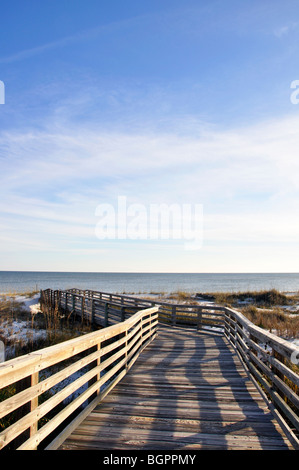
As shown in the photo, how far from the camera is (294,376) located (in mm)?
3445

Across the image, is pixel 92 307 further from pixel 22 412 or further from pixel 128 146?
pixel 22 412

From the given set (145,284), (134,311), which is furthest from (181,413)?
(145,284)

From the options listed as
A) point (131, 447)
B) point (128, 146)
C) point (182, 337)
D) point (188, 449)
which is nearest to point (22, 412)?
point (131, 447)

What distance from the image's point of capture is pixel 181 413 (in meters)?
4.44

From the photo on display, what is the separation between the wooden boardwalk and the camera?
11.7ft

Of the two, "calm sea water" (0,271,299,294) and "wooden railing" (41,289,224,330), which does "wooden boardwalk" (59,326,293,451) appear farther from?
"calm sea water" (0,271,299,294)

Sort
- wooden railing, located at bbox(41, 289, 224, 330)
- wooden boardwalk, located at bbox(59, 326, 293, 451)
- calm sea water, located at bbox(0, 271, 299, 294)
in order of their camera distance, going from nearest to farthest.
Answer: wooden boardwalk, located at bbox(59, 326, 293, 451) → wooden railing, located at bbox(41, 289, 224, 330) → calm sea water, located at bbox(0, 271, 299, 294)

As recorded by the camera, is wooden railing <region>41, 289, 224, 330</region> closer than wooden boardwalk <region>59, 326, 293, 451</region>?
No

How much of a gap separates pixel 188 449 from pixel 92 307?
11468mm

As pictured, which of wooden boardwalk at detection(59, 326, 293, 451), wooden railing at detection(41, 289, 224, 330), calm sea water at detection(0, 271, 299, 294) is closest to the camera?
wooden boardwalk at detection(59, 326, 293, 451)

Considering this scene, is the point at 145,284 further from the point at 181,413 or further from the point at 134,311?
the point at 181,413

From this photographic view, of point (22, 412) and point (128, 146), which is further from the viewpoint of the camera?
point (128, 146)

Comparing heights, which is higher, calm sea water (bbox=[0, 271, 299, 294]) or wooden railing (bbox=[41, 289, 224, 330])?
wooden railing (bbox=[41, 289, 224, 330])

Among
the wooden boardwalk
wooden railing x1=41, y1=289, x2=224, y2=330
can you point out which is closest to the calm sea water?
wooden railing x1=41, y1=289, x2=224, y2=330
